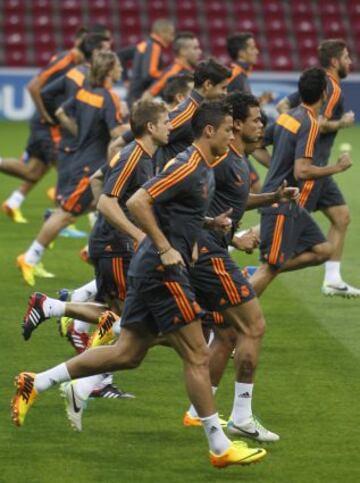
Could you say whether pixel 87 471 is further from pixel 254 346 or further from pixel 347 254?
pixel 347 254

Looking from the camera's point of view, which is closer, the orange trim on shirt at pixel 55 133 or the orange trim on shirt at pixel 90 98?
the orange trim on shirt at pixel 90 98

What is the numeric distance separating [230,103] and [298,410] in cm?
196

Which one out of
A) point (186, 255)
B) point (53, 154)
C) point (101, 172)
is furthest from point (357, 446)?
point (53, 154)

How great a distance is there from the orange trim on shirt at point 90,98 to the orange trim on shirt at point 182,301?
5565mm

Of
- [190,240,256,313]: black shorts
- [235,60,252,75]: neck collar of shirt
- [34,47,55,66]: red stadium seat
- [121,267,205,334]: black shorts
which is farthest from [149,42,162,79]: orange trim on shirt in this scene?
[121,267,205,334]: black shorts

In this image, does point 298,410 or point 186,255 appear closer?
point 186,255

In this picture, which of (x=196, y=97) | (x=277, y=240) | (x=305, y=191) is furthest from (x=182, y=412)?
(x=305, y=191)

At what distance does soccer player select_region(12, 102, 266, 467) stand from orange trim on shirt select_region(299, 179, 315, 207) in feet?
13.0

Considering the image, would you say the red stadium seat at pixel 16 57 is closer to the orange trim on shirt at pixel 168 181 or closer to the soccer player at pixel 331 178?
the soccer player at pixel 331 178

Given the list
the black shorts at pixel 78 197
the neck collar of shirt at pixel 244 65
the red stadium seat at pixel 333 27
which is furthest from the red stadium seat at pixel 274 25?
the black shorts at pixel 78 197

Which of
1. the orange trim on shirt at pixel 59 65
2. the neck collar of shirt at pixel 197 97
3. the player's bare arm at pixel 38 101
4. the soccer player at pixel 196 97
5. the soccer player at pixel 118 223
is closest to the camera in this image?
the soccer player at pixel 118 223

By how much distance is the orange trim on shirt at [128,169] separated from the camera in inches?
337

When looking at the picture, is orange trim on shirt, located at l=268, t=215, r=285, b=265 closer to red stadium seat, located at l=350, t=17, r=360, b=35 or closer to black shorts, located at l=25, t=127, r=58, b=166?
black shorts, located at l=25, t=127, r=58, b=166

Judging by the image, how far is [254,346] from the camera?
7.93 m
